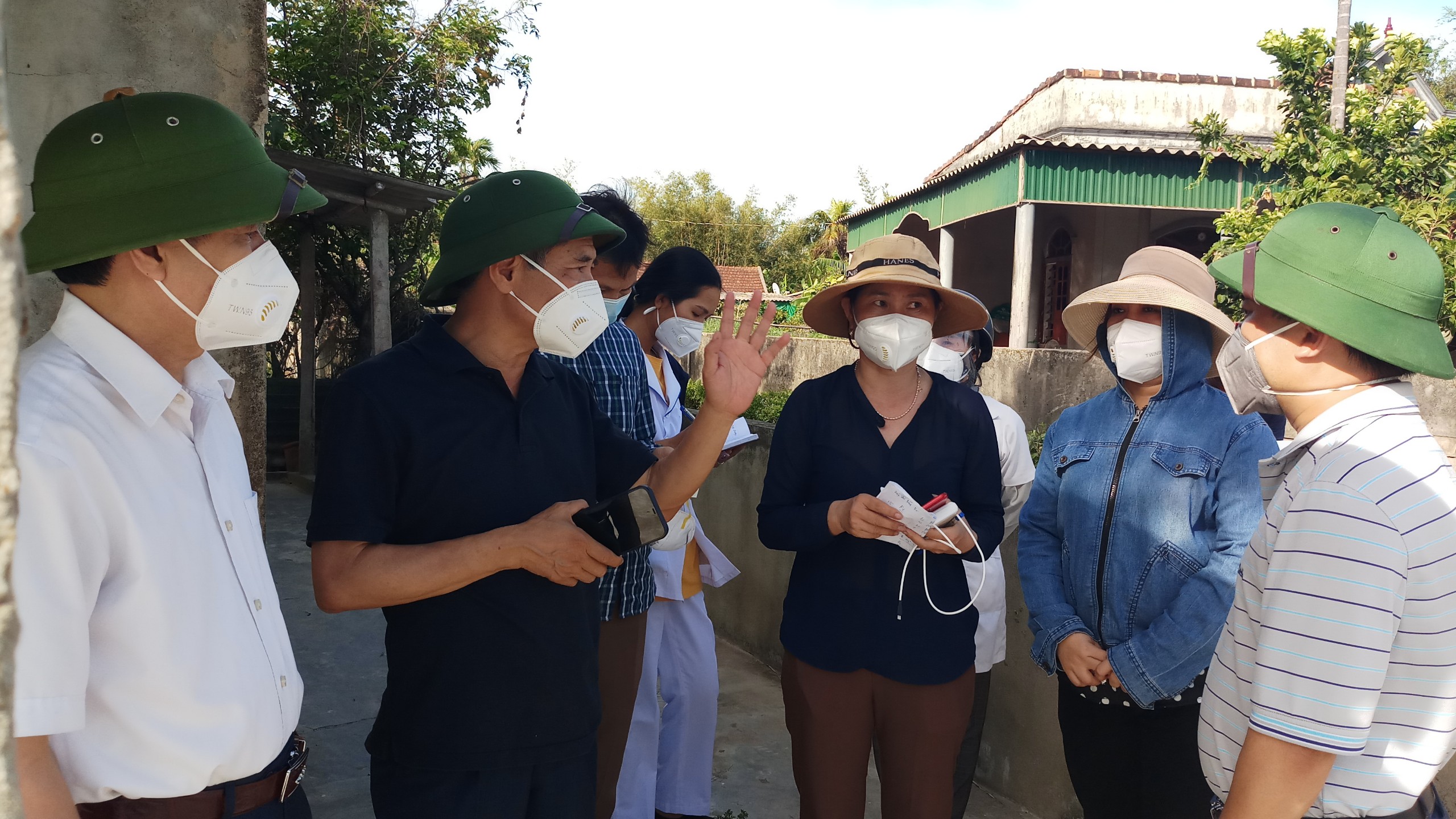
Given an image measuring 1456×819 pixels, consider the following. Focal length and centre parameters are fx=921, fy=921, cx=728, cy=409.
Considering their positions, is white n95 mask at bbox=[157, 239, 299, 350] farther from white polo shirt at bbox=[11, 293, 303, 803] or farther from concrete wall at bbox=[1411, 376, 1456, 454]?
concrete wall at bbox=[1411, 376, 1456, 454]

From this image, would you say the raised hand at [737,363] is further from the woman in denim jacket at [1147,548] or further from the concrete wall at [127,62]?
the concrete wall at [127,62]

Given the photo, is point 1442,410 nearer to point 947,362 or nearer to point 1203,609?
point 947,362

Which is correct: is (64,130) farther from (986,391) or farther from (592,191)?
→ (986,391)

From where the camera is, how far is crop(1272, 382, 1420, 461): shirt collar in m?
1.51

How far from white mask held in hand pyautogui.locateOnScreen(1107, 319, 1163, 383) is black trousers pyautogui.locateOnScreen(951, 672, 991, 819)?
1153 millimetres

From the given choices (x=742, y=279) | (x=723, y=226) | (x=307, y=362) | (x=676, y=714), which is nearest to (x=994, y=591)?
(x=676, y=714)

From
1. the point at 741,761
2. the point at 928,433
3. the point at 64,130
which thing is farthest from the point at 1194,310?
the point at 741,761

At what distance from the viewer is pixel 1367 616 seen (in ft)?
4.39

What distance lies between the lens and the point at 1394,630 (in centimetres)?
135

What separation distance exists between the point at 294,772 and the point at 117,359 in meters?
0.73

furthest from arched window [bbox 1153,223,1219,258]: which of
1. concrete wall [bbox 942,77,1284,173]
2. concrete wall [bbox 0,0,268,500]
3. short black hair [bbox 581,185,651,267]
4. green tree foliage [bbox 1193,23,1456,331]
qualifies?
concrete wall [bbox 0,0,268,500]

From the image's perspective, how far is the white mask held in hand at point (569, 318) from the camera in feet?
6.64

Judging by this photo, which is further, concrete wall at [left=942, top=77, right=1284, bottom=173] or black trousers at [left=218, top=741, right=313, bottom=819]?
concrete wall at [left=942, top=77, right=1284, bottom=173]

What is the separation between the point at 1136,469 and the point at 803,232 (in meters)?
44.8
